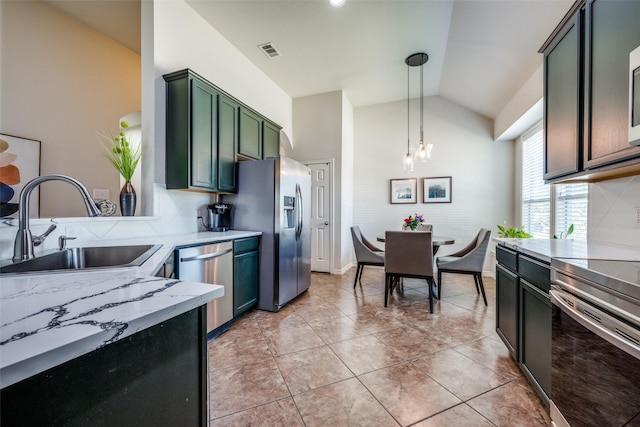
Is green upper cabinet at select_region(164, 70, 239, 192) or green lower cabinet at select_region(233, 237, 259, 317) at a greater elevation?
green upper cabinet at select_region(164, 70, 239, 192)

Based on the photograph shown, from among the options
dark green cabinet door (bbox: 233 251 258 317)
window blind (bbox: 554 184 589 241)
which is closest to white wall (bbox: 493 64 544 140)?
window blind (bbox: 554 184 589 241)

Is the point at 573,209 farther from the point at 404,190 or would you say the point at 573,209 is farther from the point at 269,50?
the point at 269,50

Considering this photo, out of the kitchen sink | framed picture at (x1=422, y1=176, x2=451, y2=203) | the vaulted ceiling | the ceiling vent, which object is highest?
the ceiling vent

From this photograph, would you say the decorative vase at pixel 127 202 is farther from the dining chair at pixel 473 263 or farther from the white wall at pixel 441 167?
the white wall at pixel 441 167

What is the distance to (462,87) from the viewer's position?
410 cm

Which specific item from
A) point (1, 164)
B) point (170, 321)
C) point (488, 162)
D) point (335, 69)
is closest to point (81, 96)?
point (1, 164)

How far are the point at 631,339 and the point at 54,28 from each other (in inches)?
→ 191

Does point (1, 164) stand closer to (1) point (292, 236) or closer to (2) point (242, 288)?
(2) point (242, 288)

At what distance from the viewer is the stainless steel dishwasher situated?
2041 millimetres

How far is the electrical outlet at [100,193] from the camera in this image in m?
2.99

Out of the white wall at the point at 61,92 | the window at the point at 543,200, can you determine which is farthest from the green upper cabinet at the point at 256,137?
the window at the point at 543,200

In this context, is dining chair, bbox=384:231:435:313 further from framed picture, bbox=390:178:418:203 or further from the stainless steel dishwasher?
framed picture, bbox=390:178:418:203

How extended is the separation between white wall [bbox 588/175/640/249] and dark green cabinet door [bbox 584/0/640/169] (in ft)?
1.44

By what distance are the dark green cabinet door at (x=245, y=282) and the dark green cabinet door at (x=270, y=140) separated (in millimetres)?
1537
